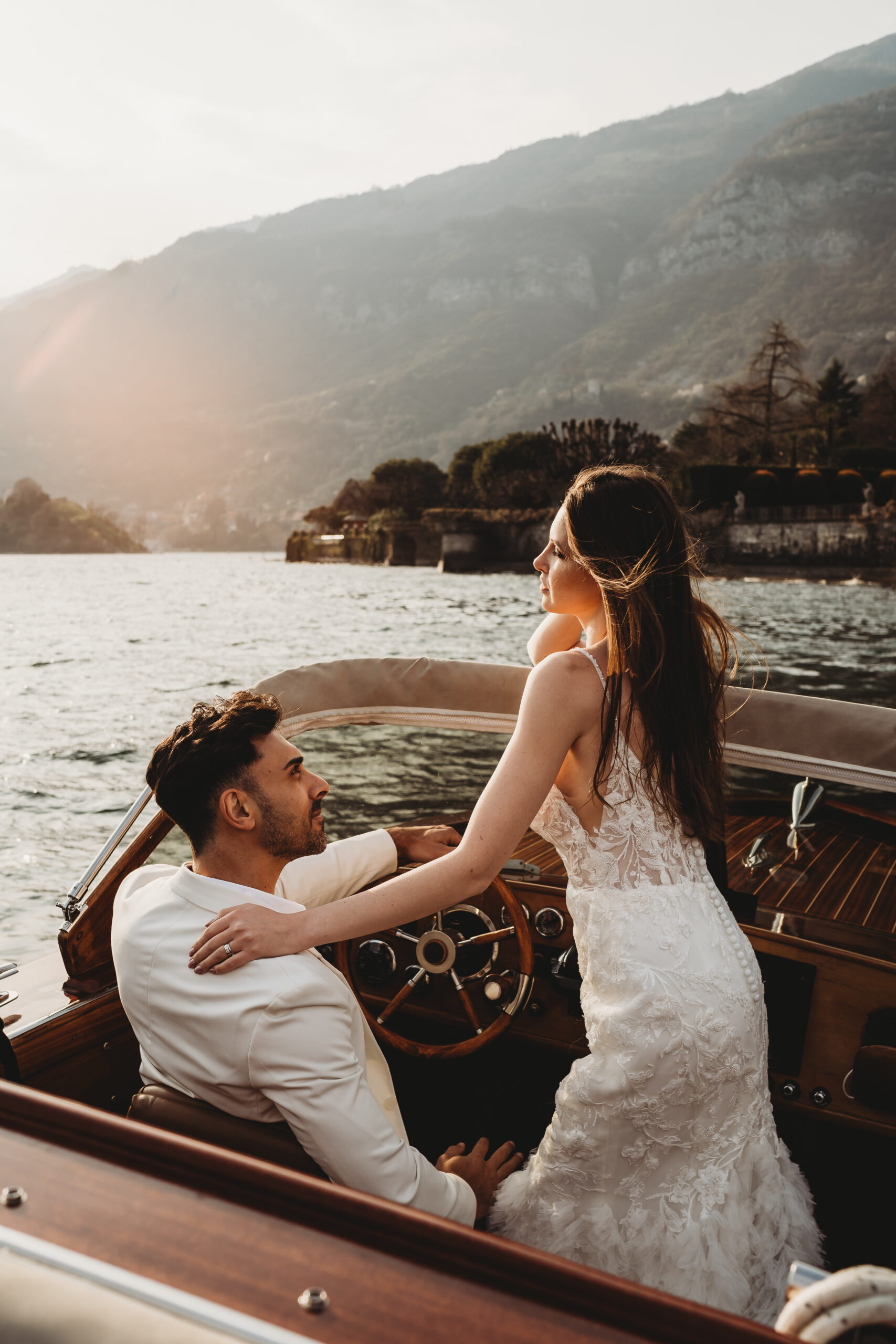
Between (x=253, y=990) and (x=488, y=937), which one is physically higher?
(x=253, y=990)

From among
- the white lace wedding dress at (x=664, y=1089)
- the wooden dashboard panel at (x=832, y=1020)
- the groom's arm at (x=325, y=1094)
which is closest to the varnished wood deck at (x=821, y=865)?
the wooden dashboard panel at (x=832, y=1020)

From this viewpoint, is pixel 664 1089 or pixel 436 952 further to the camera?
pixel 436 952

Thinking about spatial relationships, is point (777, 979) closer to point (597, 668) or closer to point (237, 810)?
point (597, 668)

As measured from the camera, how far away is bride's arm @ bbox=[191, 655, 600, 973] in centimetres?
146

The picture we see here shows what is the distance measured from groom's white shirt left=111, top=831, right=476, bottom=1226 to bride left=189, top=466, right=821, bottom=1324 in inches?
9.0

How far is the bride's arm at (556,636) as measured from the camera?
6.67 feet

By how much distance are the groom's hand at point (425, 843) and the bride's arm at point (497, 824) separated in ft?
1.71

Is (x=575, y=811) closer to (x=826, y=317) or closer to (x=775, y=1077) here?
(x=775, y=1077)

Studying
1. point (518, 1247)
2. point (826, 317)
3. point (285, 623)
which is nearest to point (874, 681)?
point (285, 623)

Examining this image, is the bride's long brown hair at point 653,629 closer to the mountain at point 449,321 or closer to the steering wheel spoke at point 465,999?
the steering wheel spoke at point 465,999

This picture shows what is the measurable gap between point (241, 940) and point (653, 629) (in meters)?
0.89

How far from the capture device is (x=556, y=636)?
2.05 m

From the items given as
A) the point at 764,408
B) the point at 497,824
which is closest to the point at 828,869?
the point at 497,824

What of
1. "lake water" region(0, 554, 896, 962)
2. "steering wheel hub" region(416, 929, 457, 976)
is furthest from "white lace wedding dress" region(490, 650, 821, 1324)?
"steering wheel hub" region(416, 929, 457, 976)
